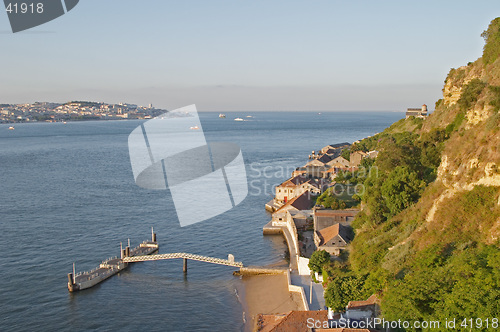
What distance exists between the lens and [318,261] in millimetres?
25891

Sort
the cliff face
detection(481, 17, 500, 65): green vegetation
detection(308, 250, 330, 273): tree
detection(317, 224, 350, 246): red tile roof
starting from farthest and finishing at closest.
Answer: detection(481, 17, 500, 65): green vegetation → detection(317, 224, 350, 246): red tile roof → detection(308, 250, 330, 273): tree → the cliff face

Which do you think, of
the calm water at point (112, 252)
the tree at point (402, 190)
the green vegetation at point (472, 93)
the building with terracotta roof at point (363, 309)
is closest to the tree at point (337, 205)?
the calm water at point (112, 252)

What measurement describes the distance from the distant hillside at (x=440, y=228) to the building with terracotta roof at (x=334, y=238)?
33.9 inches

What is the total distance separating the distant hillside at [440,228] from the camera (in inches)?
603

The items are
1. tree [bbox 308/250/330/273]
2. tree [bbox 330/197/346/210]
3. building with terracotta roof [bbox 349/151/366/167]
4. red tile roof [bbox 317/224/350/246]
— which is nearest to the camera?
tree [bbox 308/250/330/273]

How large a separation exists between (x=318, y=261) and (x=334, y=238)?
10.7 ft

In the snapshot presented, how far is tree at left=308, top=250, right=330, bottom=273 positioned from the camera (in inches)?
1019

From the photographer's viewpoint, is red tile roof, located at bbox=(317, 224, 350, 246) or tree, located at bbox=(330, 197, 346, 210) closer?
red tile roof, located at bbox=(317, 224, 350, 246)

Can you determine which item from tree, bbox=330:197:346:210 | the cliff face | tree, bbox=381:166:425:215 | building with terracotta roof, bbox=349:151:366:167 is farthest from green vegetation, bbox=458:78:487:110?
building with terracotta roof, bbox=349:151:366:167

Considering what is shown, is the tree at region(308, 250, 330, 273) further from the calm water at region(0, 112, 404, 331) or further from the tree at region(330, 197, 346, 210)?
the tree at region(330, 197, 346, 210)

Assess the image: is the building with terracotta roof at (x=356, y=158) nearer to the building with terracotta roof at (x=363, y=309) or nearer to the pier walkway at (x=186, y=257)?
the pier walkway at (x=186, y=257)

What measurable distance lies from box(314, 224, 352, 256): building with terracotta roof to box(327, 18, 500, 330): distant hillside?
0.86 m

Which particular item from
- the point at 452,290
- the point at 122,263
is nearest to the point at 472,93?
the point at 452,290

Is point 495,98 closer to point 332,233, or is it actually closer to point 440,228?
point 440,228
